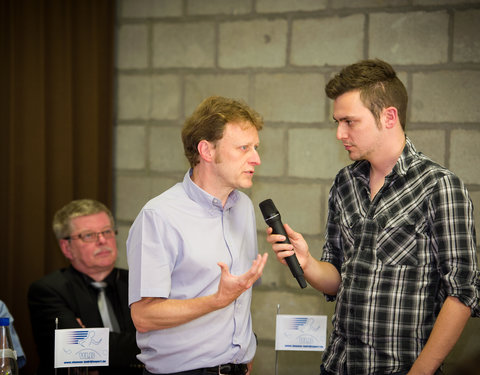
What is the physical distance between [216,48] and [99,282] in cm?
139

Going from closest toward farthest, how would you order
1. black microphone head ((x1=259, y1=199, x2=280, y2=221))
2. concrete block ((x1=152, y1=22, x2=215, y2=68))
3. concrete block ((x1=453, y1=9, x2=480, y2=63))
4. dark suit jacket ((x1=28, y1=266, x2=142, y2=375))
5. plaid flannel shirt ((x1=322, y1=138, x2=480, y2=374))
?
1. plaid flannel shirt ((x1=322, y1=138, x2=480, y2=374))
2. black microphone head ((x1=259, y1=199, x2=280, y2=221))
3. dark suit jacket ((x1=28, y1=266, x2=142, y2=375))
4. concrete block ((x1=453, y1=9, x2=480, y2=63))
5. concrete block ((x1=152, y1=22, x2=215, y2=68))

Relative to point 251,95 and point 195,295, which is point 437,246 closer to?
point 195,295

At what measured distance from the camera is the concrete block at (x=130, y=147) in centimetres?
320

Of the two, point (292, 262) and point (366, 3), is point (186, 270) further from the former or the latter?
point (366, 3)

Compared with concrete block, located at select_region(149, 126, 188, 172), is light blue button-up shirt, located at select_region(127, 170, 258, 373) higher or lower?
lower

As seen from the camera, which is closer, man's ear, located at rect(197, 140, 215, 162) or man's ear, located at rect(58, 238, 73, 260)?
man's ear, located at rect(197, 140, 215, 162)

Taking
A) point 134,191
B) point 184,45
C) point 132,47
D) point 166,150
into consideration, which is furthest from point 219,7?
point 134,191

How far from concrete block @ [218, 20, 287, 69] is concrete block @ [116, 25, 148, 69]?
0.46 metres

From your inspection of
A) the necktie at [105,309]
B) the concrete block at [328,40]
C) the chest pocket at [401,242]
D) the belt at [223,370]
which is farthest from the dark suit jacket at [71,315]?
the concrete block at [328,40]

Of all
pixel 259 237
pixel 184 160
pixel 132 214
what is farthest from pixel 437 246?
pixel 132 214

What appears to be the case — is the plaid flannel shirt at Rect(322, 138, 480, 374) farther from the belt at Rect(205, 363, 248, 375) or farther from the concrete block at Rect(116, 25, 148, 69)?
the concrete block at Rect(116, 25, 148, 69)

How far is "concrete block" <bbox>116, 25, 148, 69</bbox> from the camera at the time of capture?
3.17 metres

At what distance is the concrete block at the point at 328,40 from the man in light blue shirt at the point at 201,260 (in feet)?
4.01

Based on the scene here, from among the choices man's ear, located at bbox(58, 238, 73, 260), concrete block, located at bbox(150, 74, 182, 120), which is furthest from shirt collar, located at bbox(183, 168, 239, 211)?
concrete block, located at bbox(150, 74, 182, 120)
